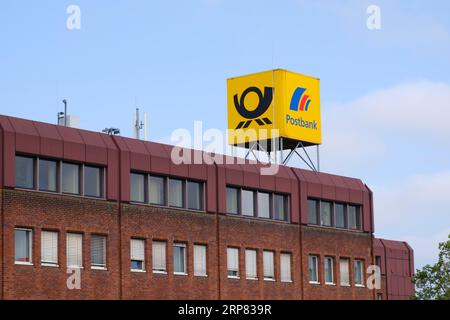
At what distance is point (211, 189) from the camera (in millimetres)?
58062

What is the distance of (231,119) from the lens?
7119cm

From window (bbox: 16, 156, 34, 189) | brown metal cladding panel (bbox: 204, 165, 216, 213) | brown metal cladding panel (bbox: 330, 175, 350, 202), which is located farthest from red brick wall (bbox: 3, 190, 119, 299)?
brown metal cladding panel (bbox: 330, 175, 350, 202)

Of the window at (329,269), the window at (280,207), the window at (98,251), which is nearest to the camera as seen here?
the window at (98,251)

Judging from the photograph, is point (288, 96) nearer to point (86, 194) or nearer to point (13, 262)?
point (86, 194)

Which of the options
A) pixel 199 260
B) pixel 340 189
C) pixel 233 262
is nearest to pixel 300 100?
pixel 340 189

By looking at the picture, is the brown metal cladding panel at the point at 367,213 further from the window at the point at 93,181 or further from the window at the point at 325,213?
the window at the point at 93,181

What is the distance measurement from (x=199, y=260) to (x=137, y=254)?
194 inches

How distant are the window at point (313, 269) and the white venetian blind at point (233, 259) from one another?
713cm

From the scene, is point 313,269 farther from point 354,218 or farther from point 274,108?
point 274,108

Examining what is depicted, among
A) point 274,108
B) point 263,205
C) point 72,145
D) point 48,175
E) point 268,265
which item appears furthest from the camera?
point 274,108

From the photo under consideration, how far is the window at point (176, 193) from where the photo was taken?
5607 centimetres

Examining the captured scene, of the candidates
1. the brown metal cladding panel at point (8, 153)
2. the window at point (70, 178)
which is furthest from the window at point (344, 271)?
the brown metal cladding panel at point (8, 153)
